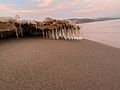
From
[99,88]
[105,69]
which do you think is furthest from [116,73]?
[99,88]

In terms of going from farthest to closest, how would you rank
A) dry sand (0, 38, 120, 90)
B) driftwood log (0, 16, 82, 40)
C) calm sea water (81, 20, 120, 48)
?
1. calm sea water (81, 20, 120, 48)
2. driftwood log (0, 16, 82, 40)
3. dry sand (0, 38, 120, 90)

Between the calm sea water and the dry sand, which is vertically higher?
the dry sand

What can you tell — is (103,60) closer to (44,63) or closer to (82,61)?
(82,61)

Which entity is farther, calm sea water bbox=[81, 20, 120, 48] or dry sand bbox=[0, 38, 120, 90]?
calm sea water bbox=[81, 20, 120, 48]

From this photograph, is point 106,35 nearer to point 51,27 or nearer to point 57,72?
point 51,27

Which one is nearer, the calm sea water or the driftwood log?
the driftwood log

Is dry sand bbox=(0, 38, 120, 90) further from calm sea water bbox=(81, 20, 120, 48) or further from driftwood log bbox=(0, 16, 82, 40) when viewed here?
driftwood log bbox=(0, 16, 82, 40)

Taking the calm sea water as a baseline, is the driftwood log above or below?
above

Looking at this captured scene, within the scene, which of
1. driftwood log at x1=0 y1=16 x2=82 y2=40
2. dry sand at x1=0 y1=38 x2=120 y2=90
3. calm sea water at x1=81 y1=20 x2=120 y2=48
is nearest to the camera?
dry sand at x1=0 y1=38 x2=120 y2=90

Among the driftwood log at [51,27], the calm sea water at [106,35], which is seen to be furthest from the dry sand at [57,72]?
the driftwood log at [51,27]

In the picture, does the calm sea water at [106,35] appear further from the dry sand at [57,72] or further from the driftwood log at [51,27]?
the dry sand at [57,72]

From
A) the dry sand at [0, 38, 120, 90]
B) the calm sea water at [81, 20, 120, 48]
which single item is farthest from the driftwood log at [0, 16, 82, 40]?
the dry sand at [0, 38, 120, 90]

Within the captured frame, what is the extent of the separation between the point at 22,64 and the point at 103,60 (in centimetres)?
284

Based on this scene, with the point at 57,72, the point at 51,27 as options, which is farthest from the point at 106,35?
the point at 57,72
